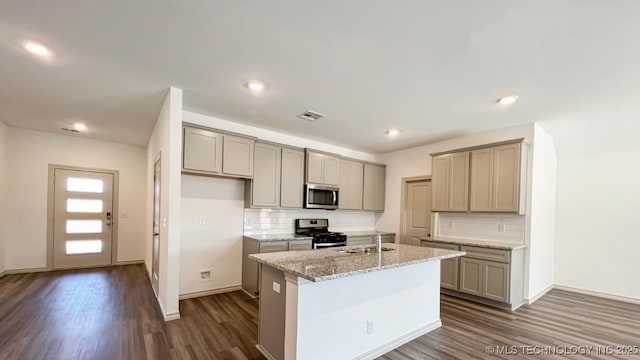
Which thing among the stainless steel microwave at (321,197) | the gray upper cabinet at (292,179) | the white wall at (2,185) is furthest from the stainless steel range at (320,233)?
the white wall at (2,185)

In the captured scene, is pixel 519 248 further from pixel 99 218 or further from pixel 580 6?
pixel 99 218

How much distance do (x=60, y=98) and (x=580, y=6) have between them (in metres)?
5.13

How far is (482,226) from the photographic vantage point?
15.4 feet

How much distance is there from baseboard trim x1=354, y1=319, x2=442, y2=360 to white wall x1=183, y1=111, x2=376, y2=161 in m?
3.44

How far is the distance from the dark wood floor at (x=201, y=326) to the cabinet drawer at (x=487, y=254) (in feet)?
2.18

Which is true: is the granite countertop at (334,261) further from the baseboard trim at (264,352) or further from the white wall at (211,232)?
the white wall at (211,232)

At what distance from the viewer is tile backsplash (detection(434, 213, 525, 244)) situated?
4.32m

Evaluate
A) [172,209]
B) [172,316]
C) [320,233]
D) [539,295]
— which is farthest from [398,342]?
[539,295]

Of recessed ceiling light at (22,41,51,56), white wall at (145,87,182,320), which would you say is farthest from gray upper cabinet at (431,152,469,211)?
recessed ceiling light at (22,41,51,56)

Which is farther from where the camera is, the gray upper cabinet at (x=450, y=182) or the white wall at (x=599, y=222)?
the gray upper cabinet at (x=450, y=182)

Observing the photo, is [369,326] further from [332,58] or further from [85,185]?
[85,185]

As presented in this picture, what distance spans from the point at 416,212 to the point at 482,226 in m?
1.29

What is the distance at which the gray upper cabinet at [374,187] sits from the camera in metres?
6.07

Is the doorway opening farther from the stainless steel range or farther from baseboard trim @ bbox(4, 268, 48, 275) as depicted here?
baseboard trim @ bbox(4, 268, 48, 275)
